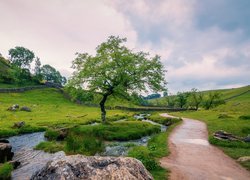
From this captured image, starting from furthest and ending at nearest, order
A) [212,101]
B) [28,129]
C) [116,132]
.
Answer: [212,101] → [28,129] → [116,132]

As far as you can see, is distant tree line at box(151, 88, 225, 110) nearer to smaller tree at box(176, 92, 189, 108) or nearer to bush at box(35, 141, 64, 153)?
smaller tree at box(176, 92, 189, 108)

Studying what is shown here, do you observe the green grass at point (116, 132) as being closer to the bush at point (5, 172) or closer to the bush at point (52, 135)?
the bush at point (52, 135)

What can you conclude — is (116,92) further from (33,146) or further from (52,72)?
(52,72)

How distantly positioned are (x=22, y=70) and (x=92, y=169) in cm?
11469

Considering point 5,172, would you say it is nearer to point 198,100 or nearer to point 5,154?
point 5,154

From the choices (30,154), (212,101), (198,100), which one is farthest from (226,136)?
(198,100)

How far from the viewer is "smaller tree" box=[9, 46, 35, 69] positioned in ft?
457

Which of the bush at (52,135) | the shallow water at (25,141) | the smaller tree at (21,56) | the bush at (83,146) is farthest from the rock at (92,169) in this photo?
the smaller tree at (21,56)

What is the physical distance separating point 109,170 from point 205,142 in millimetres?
21118

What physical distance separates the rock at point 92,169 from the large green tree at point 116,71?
1153 inches

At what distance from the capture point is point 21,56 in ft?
467

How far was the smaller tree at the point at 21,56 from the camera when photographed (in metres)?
139

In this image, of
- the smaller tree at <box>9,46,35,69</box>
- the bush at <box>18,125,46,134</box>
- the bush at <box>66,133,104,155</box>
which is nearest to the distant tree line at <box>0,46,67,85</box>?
the smaller tree at <box>9,46,35,69</box>

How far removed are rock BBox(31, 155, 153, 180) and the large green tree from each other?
29274 mm
